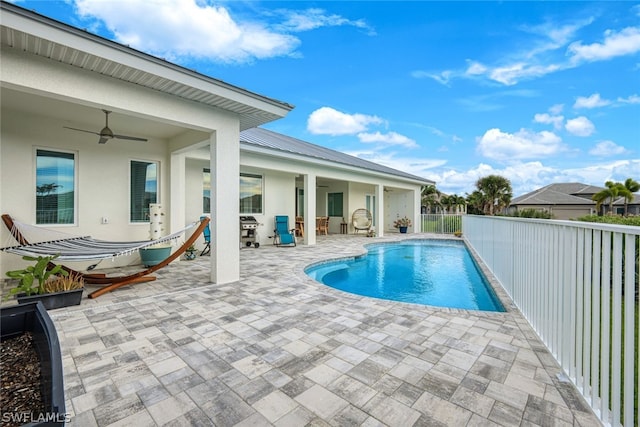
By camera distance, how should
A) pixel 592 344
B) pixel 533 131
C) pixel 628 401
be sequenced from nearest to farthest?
pixel 628 401
pixel 592 344
pixel 533 131

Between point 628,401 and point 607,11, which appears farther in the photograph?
point 607,11

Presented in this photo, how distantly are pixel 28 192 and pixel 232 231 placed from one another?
13.7ft

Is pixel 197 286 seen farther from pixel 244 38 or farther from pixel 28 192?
pixel 244 38

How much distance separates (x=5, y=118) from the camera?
5.42 m

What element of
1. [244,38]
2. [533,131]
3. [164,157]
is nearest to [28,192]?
[164,157]

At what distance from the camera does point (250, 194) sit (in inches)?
432

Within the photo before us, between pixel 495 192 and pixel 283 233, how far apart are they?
21.7 metres

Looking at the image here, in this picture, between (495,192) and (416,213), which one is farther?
(495,192)

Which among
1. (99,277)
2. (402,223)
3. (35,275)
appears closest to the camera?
(35,275)

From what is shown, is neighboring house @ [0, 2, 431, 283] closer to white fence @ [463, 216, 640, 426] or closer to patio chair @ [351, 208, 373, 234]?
white fence @ [463, 216, 640, 426]

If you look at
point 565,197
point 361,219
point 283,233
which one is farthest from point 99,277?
point 565,197

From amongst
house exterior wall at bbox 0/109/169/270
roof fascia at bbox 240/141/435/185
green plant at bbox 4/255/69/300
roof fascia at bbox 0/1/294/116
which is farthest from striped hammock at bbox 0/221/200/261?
roof fascia at bbox 240/141/435/185

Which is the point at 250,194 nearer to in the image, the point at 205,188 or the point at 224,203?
the point at 205,188

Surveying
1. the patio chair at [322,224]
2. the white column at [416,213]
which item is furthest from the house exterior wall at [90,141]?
the white column at [416,213]
